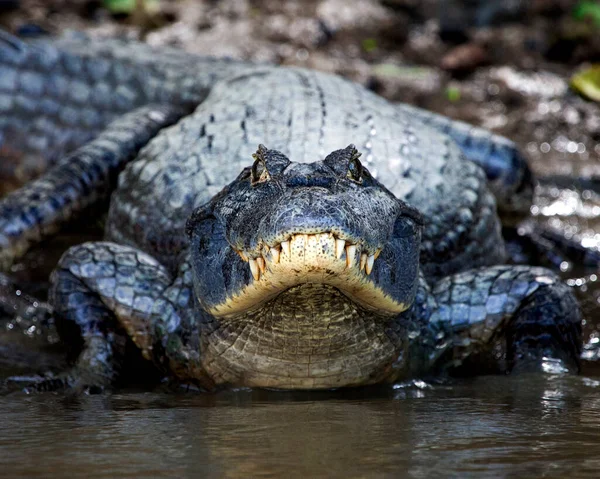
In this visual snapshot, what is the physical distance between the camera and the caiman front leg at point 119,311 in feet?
12.0

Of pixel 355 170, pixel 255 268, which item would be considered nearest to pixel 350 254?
pixel 255 268

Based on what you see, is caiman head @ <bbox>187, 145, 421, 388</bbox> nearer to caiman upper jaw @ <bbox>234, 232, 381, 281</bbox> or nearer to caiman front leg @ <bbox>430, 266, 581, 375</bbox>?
caiman upper jaw @ <bbox>234, 232, 381, 281</bbox>

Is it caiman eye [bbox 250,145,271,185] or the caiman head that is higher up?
caiman eye [bbox 250,145,271,185]

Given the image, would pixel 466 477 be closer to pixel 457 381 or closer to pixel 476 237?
pixel 457 381

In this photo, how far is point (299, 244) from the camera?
2.54 m

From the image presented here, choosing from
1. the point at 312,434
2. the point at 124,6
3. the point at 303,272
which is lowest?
the point at 312,434

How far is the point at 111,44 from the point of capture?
6.23 metres

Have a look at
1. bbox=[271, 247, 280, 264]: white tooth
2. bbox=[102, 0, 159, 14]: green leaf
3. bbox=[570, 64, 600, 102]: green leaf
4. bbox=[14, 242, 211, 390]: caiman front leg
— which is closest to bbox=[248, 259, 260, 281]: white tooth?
bbox=[271, 247, 280, 264]: white tooth

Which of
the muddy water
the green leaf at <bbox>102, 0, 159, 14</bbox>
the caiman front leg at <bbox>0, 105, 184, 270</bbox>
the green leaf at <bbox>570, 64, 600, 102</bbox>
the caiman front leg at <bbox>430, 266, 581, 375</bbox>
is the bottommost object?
the muddy water

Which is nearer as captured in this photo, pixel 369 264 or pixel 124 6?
pixel 369 264

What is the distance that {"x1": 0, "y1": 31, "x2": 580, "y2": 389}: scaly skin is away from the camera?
2867 mm

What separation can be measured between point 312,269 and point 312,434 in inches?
16.6

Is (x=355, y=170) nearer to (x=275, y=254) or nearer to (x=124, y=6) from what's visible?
(x=275, y=254)

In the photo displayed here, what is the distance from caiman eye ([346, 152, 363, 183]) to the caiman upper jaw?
10.4 inches
